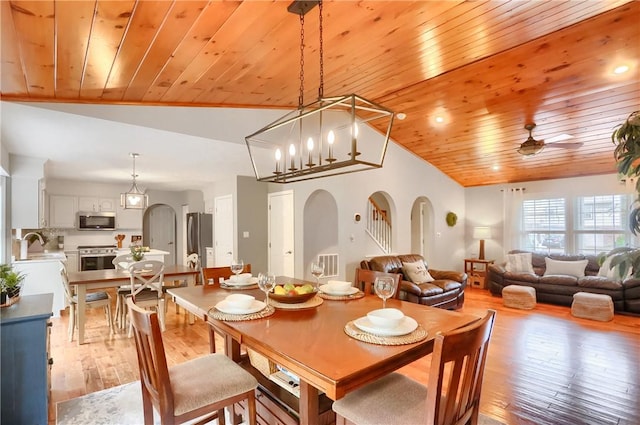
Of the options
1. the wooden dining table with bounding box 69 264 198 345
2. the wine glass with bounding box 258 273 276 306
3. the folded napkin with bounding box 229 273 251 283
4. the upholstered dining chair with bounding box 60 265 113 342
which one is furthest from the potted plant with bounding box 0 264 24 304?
the upholstered dining chair with bounding box 60 265 113 342

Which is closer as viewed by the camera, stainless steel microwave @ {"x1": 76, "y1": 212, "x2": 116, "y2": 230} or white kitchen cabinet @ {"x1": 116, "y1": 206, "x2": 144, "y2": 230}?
stainless steel microwave @ {"x1": 76, "y1": 212, "x2": 116, "y2": 230}

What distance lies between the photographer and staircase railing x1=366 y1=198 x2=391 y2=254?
265 inches

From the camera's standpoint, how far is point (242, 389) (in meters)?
1.71

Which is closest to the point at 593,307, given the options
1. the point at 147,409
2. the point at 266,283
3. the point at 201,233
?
the point at 266,283

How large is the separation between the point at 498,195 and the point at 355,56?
617cm

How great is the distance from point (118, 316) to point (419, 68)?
4.87m

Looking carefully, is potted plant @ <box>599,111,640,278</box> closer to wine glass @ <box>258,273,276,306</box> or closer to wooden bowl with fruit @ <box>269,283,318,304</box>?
wooden bowl with fruit @ <box>269,283,318,304</box>

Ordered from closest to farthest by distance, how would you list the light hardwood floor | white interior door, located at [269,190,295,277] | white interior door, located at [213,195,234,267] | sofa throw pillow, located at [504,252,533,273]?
the light hardwood floor → white interior door, located at [269,190,295,277] → white interior door, located at [213,195,234,267] → sofa throw pillow, located at [504,252,533,273]

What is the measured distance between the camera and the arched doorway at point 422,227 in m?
7.24

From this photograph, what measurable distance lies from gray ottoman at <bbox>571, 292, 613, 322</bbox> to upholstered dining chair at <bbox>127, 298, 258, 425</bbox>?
549 centimetres

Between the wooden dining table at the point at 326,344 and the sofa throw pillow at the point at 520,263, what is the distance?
18.6ft

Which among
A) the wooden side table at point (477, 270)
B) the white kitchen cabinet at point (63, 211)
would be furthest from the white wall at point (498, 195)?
the white kitchen cabinet at point (63, 211)

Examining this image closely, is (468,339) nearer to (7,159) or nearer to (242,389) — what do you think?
(242,389)

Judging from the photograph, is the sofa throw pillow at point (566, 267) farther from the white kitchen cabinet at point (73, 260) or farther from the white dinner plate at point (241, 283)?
the white kitchen cabinet at point (73, 260)
